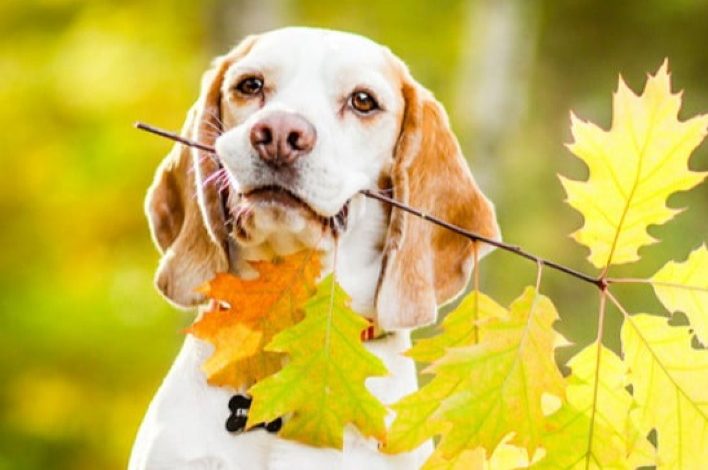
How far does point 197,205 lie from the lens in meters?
2.77

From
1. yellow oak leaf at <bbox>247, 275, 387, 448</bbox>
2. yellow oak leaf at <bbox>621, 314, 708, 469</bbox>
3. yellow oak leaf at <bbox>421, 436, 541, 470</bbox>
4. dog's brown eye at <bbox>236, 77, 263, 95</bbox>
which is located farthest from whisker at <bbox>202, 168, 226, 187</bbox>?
yellow oak leaf at <bbox>621, 314, 708, 469</bbox>

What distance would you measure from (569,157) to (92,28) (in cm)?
545

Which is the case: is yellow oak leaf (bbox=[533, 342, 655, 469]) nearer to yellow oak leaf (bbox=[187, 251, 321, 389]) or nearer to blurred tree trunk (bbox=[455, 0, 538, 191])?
yellow oak leaf (bbox=[187, 251, 321, 389])

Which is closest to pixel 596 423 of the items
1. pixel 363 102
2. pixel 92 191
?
pixel 363 102

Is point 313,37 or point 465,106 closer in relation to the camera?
point 313,37

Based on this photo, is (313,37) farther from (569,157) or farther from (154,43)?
(569,157)

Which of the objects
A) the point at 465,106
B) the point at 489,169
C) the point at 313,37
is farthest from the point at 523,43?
the point at 313,37

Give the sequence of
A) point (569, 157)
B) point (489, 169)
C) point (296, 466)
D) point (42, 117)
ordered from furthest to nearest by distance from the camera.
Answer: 1. point (569, 157)
2. point (42, 117)
3. point (489, 169)
4. point (296, 466)

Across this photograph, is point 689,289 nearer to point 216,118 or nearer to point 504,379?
point 504,379

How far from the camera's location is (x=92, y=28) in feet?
35.4

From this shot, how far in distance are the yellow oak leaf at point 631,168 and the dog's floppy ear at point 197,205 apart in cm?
80

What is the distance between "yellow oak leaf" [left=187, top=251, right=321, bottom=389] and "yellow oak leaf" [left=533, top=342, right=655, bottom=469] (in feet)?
→ 1.33

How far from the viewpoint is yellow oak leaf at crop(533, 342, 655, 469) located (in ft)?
6.79

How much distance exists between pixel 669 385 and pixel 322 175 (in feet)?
2.19
